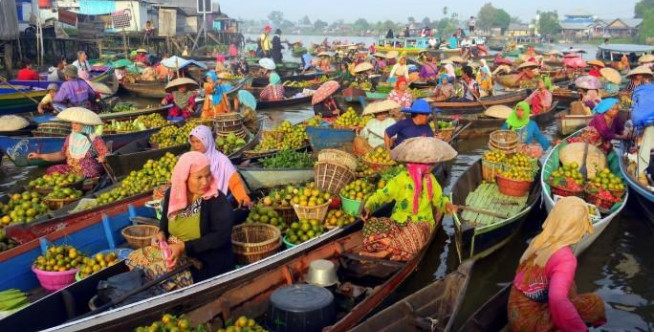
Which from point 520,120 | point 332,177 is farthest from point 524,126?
point 332,177

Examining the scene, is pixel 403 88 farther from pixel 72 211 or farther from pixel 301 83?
pixel 301 83

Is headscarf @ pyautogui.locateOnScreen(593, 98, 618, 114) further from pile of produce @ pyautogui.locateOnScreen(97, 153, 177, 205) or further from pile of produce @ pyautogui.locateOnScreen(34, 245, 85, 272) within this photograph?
pile of produce @ pyautogui.locateOnScreen(34, 245, 85, 272)

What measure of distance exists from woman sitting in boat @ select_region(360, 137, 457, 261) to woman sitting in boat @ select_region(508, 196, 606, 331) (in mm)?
1682

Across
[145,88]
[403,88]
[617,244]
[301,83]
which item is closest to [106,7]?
[145,88]

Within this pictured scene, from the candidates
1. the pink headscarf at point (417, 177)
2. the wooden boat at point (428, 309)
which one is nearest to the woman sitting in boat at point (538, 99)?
the pink headscarf at point (417, 177)

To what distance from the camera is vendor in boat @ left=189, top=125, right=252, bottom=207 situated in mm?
5324

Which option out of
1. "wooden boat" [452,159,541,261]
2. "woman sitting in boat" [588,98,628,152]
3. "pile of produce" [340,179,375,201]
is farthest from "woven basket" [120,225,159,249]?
"woman sitting in boat" [588,98,628,152]

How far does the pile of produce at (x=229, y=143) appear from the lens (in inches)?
380

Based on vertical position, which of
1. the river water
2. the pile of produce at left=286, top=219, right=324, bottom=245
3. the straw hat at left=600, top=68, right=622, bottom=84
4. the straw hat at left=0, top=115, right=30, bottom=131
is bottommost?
the river water

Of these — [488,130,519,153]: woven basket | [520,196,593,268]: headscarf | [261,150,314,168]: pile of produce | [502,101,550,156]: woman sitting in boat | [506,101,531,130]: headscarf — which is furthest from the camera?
[506,101,531,130]: headscarf

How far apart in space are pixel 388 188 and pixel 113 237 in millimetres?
3423

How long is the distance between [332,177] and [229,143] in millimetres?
3886

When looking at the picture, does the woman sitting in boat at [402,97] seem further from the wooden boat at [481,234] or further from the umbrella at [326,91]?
the wooden boat at [481,234]

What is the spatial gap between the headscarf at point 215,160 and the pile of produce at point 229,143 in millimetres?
3775
